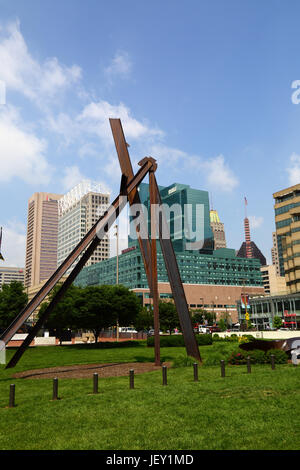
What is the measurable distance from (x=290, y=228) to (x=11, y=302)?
69648mm

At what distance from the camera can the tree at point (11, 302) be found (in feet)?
132

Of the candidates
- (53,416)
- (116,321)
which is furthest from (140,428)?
(116,321)

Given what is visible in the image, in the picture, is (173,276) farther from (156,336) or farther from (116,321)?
(116,321)

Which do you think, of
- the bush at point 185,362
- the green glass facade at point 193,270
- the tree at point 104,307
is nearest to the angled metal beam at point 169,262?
the bush at point 185,362

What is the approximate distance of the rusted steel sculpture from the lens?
1736cm

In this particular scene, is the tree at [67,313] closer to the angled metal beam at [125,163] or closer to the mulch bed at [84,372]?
the angled metal beam at [125,163]

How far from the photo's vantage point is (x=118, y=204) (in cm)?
1948

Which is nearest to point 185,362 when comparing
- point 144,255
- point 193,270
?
point 144,255

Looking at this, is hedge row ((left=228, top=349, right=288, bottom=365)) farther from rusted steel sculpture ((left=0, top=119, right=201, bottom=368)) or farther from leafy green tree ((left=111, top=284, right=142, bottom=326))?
leafy green tree ((left=111, top=284, right=142, bottom=326))

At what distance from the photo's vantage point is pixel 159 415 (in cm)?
877

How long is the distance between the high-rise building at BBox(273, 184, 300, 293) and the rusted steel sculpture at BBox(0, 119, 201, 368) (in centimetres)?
7349

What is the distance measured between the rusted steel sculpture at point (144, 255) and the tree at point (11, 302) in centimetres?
2386

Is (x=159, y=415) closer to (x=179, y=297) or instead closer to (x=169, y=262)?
(x=179, y=297)
